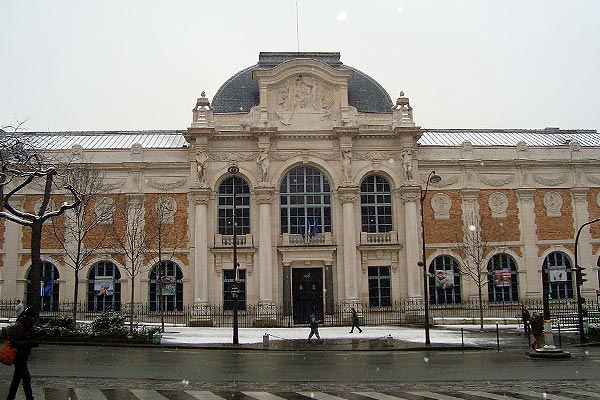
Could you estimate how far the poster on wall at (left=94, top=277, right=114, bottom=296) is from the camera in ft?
133

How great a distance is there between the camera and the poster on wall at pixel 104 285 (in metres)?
40.6

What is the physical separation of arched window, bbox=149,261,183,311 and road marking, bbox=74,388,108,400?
89.2 feet

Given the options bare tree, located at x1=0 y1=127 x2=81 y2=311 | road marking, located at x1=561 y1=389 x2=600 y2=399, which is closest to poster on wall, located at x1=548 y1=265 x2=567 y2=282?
road marking, located at x1=561 y1=389 x2=600 y2=399

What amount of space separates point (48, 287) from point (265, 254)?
15016mm

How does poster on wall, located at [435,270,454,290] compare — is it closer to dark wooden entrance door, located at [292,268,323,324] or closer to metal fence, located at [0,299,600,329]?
metal fence, located at [0,299,600,329]

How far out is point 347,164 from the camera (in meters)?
41.0

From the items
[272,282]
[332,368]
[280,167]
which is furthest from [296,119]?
[332,368]

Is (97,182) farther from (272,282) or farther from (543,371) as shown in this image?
(543,371)

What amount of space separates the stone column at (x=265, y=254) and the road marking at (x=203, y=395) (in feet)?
83.3

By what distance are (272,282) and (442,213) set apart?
13.3 metres

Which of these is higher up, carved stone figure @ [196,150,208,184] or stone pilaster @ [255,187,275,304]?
carved stone figure @ [196,150,208,184]

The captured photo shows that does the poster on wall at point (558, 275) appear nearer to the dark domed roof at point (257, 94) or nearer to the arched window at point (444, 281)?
the arched window at point (444, 281)

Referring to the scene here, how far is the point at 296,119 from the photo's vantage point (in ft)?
138

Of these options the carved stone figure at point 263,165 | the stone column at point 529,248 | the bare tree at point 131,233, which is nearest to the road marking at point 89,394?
the bare tree at point 131,233
